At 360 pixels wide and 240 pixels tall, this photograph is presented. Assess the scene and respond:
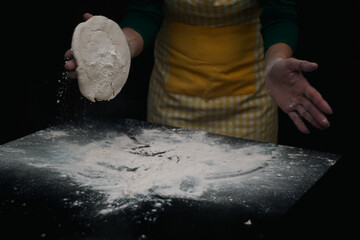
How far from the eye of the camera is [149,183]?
1.19 m

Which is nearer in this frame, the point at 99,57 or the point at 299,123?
the point at 299,123

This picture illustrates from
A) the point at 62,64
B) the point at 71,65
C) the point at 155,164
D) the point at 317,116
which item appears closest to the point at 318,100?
the point at 317,116

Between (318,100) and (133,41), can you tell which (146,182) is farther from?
(133,41)

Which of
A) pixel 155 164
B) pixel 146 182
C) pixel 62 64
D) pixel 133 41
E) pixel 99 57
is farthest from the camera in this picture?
pixel 62 64

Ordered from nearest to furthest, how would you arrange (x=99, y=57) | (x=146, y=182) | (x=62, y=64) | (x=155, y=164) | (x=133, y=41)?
(x=146, y=182)
(x=155, y=164)
(x=99, y=57)
(x=133, y=41)
(x=62, y=64)

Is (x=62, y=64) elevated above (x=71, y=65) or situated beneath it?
situated beneath

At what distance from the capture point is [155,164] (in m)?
1.32

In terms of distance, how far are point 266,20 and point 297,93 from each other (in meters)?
0.47

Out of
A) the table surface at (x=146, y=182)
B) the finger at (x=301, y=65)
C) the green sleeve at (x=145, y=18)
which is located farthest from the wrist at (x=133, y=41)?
the finger at (x=301, y=65)

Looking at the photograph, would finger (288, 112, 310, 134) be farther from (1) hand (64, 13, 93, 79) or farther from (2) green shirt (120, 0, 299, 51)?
(1) hand (64, 13, 93, 79)

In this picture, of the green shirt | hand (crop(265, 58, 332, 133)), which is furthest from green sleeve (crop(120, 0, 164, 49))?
hand (crop(265, 58, 332, 133))

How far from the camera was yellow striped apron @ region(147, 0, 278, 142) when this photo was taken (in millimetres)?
1749

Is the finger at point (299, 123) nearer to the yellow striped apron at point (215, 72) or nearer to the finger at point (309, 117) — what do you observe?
the finger at point (309, 117)

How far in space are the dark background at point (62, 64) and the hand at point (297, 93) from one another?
0.88 meters
